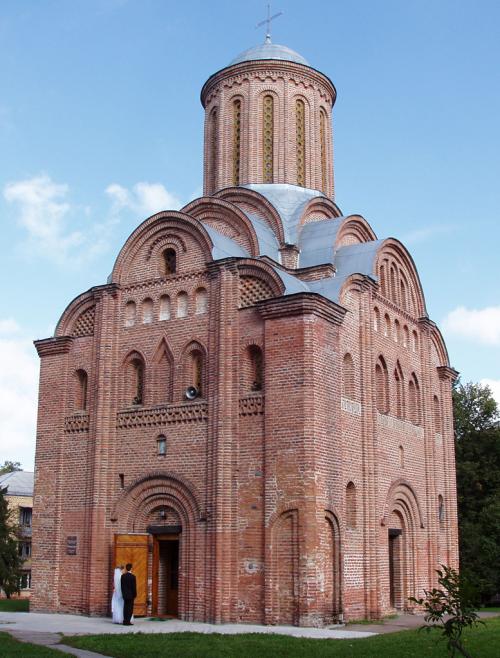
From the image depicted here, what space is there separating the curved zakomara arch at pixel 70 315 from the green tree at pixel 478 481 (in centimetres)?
1496

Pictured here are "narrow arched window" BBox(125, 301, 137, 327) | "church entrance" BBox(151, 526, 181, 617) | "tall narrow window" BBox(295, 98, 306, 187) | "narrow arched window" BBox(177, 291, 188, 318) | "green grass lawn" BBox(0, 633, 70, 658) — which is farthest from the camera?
"tall narrow window" BBox(295, 98, 306, 187)

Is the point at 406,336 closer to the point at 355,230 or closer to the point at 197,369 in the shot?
the point at 355,230

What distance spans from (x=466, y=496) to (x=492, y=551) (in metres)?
3.38

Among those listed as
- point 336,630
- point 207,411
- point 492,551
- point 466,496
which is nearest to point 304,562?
point 336,630

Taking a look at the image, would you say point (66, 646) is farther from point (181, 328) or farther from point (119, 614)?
point (181, 328)

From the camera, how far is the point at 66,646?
482 inches

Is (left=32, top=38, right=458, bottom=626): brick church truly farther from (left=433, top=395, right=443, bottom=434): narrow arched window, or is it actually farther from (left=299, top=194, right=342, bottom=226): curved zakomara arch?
(left=433, top=395, right=443, bottom=434): narrow arched window

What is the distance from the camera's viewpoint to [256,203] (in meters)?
20.2

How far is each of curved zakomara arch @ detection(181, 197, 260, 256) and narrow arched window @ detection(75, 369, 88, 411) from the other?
14.6 feet

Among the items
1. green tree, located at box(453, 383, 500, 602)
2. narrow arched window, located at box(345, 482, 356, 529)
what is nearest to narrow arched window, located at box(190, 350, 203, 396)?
narrow arched window, located at box(345, 482, 356, 529)

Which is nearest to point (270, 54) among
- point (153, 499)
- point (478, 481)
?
point (153, 499)

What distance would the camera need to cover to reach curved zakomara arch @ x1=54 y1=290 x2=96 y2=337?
762 inches

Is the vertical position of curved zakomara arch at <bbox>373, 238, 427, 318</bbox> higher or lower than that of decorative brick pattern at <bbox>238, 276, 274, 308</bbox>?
higher

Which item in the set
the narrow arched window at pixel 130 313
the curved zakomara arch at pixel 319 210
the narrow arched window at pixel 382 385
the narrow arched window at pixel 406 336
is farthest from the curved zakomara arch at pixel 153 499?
the curved zakomara arch at pixel 319 210
